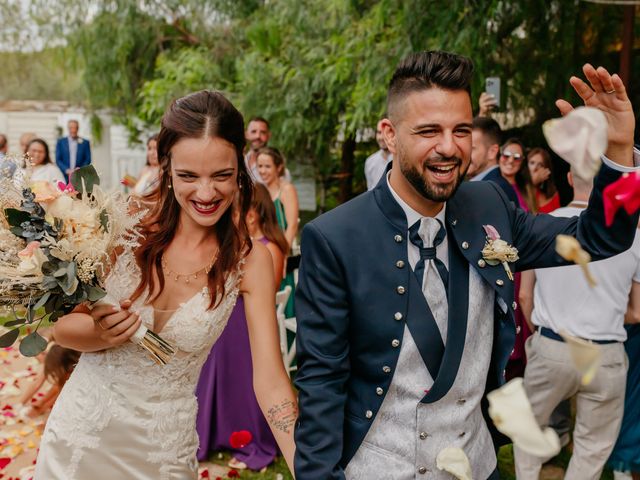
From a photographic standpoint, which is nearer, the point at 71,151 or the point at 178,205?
the point at 178,205

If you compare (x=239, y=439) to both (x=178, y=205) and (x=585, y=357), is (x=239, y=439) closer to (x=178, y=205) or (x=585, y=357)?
(x=178, y=205)

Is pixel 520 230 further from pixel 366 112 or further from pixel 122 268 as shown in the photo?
pixel 366 112

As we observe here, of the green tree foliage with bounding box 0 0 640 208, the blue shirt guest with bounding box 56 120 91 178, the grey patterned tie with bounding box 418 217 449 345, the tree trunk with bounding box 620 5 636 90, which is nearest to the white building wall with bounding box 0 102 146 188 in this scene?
the green tree foliage with bounding box 0 0 640 208

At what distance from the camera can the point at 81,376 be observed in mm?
2703

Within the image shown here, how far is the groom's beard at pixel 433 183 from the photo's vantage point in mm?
2014

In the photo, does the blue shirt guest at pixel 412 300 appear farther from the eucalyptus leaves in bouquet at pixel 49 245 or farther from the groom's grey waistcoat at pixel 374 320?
the eucalyptus leaves in bouquet at pixel 49 245

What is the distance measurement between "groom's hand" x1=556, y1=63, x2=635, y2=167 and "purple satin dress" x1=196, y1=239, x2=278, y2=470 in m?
3.56

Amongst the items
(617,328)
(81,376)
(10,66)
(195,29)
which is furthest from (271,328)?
(10,66)

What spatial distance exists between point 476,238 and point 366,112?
20.9 ft

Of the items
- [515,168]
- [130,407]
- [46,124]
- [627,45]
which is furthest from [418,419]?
[46,124]

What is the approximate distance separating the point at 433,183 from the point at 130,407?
4.78 feet

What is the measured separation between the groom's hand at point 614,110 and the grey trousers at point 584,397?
2.12 m

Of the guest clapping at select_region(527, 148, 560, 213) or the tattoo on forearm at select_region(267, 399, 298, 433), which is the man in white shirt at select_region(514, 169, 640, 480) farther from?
the guest clapping at select_region(527, 148, 560, 213)

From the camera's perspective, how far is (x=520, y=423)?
3.49ft
